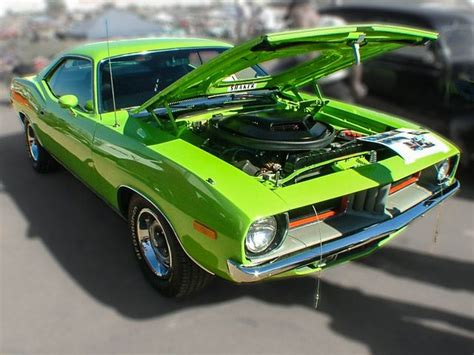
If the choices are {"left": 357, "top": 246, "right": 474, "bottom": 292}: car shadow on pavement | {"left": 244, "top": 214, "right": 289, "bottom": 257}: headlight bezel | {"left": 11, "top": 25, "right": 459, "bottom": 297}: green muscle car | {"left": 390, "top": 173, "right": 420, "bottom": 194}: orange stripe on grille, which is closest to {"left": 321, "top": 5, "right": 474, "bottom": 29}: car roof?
{"left": 11, "top": 25, "right": 459, "bottom": 297}: green muscle car

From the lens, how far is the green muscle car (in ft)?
7.43

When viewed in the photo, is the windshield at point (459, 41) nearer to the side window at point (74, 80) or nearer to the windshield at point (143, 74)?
the windshield at point (143, 74)

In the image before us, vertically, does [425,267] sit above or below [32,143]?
below

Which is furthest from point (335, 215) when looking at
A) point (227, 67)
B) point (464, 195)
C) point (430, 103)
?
point (430, 103)

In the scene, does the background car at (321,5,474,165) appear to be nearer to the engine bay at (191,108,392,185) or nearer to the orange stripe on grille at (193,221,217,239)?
the engine bay at (191,108,392,185)

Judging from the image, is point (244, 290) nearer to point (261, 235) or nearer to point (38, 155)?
point (261, 235)

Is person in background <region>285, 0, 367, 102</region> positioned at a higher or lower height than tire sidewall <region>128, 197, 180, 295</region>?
higher

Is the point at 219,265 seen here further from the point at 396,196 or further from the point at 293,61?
the point at 293,61

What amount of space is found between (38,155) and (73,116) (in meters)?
1.54

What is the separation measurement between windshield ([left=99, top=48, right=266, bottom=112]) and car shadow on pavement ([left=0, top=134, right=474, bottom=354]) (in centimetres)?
107

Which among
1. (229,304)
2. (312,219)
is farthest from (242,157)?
(229,304)

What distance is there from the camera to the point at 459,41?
591 centimetres

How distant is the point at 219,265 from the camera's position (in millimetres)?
2238

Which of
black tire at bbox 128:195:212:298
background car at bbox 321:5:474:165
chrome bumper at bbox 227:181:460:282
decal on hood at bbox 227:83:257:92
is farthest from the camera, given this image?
background car at bbox 321:5:474:165
